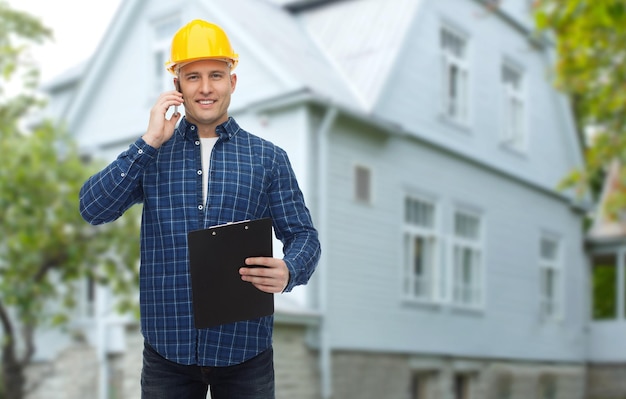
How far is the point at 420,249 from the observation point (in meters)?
15.2

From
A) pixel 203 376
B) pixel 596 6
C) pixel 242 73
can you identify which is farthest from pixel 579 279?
pixel 203 376

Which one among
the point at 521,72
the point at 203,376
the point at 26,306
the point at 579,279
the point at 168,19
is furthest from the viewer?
the point at 579,279

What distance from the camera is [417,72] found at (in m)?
15.0

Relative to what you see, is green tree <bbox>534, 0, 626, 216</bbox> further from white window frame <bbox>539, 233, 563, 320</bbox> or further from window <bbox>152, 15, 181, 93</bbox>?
window <bbox>152, 15, 181, 93</bbox>

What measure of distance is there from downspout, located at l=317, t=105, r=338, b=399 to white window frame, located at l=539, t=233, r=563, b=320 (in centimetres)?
794

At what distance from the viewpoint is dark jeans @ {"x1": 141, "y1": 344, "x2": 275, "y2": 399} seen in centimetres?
248

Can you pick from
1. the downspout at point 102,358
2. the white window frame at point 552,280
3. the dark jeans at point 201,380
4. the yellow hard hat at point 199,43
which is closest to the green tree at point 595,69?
the white window frame at point 552,280

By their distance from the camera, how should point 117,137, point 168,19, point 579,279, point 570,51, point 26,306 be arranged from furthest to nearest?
point 579,279, point 117,137, point 168,19, point 570,51, point 26,306

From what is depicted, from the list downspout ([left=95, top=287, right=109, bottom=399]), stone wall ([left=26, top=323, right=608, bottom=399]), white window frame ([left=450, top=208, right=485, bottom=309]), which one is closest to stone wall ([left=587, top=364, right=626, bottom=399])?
stone wall ([left=26, top=323, right=608, bottom=399])

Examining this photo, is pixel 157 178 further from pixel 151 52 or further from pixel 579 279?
pixel 579 279

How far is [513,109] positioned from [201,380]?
17.0 m

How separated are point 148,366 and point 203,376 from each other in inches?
5.7

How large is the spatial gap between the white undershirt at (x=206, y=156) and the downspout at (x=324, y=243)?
32.7 feet

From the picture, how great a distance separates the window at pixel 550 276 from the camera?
64.4ft
